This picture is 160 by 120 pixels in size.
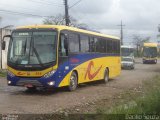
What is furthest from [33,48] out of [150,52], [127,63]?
[150,52]

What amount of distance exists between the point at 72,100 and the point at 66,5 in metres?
25.1

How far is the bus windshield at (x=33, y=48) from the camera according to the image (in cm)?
1730

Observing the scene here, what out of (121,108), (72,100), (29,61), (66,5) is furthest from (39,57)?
(66,5)

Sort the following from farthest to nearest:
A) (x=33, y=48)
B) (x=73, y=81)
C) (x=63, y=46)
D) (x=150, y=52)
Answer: (x=150, y=52), (x=73, y=81), (x=63, y=46), (x=33, y=48)

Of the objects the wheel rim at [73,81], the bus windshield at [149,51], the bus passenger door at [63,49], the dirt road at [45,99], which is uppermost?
the bus passenger door at [63,49]

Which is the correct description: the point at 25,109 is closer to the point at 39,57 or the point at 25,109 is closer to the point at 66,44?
the point at 39,57

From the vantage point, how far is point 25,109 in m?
13.5

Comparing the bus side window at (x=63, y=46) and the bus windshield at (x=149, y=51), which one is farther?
the bus windshield at (x=149, y=51)

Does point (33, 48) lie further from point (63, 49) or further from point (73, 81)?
point (73, 81)

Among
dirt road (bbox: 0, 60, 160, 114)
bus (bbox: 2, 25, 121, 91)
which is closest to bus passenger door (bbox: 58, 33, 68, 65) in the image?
bus (bbox: 2, 25, 121, 91)

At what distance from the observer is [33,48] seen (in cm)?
1744

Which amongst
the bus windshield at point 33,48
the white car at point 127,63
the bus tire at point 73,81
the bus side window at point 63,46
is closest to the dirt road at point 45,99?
the bus tire at point 73,81

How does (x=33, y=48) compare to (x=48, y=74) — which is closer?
(x=48, y=74)

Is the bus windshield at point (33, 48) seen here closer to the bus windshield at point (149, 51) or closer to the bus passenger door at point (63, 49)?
the bus passenger door at point (63, 49)
